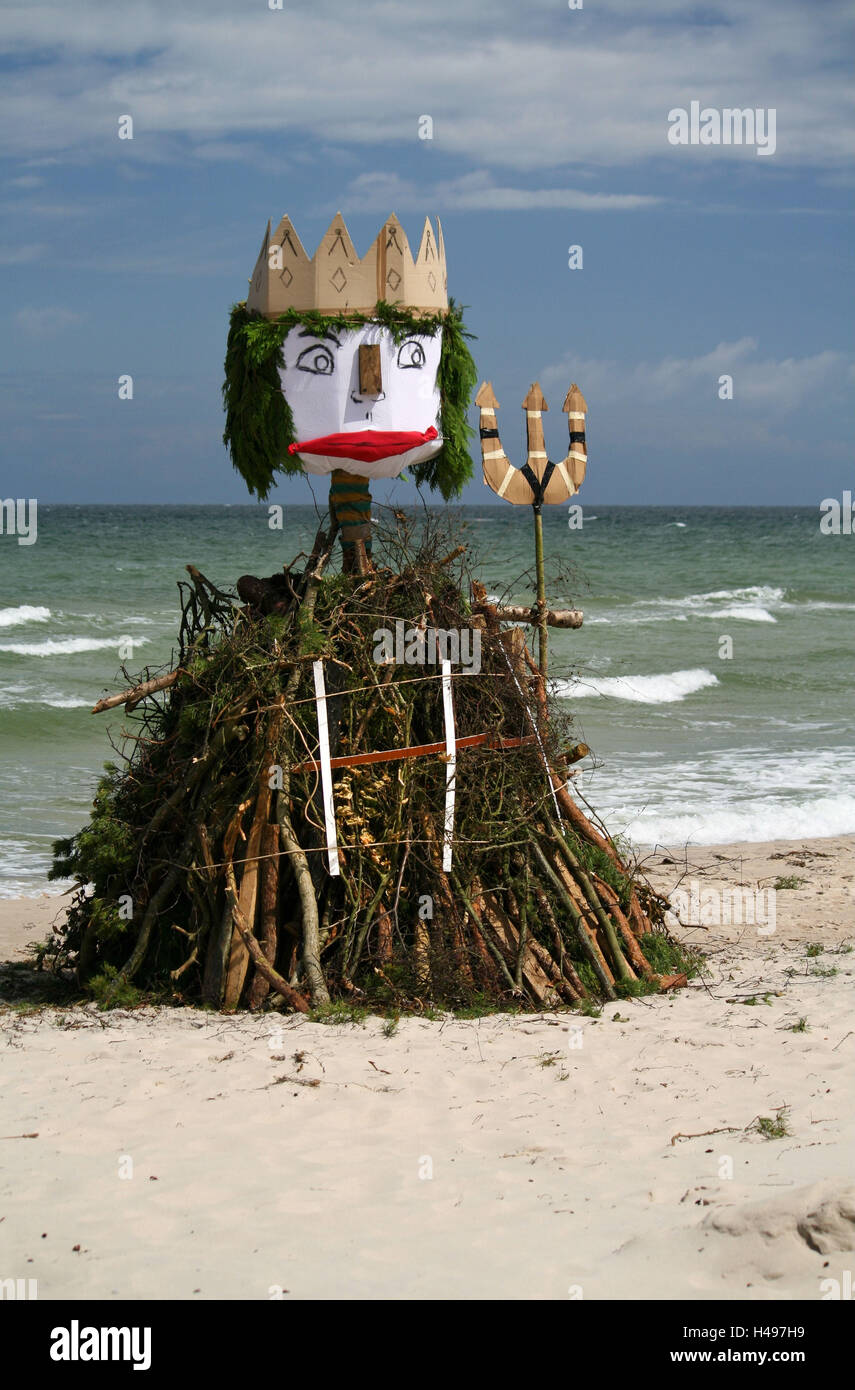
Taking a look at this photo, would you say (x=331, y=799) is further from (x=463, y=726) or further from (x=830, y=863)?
(x=830, y=863)

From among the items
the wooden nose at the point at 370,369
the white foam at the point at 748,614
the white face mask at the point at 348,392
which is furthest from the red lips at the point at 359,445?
the white foam at the point at 748,614

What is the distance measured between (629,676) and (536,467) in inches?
527

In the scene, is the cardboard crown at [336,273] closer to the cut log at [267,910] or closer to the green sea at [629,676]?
the green sea at [629,676]

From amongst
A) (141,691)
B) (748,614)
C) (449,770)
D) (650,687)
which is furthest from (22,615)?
(449,770)

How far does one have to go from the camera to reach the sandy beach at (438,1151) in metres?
3.60

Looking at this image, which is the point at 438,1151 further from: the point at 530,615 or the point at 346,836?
the point at 530,615

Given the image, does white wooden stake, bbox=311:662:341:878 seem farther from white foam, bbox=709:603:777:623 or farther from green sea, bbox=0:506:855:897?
white foam, bbox=709:603:777:623

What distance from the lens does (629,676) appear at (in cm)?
1962

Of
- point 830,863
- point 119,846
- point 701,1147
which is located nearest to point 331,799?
point 119,846

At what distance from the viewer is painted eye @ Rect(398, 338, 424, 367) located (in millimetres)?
5934

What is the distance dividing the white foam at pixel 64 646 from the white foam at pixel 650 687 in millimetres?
8109

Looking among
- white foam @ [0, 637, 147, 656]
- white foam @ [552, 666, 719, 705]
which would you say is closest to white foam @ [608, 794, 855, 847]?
white foam @ [552, 666, 719, 705]

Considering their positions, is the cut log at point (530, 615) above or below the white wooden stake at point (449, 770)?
above

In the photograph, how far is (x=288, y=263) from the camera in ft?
19.2
